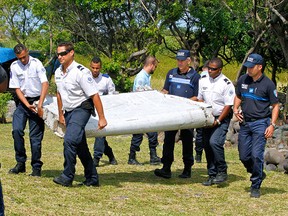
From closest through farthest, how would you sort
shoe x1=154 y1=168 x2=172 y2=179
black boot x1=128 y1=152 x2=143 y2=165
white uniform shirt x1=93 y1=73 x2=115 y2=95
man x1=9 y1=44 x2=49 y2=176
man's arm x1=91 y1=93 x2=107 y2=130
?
man's arm x1=91 y1=93 x2=107 y2=130 < man x1=9 y1=44 x2=49 y2=176 < shoe x1=154 y1=168 x2=172 y2=179 < white uniform shirt x1=93 y1=73 x2=115 y2=95 < black boot x1=128 y1=152 x2=143 y2=165

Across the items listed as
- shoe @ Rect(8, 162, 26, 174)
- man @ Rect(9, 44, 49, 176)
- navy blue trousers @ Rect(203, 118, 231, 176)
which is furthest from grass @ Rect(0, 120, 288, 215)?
man @ Rect(9, 44, 49, 176)

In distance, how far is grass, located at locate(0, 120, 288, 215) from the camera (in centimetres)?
757

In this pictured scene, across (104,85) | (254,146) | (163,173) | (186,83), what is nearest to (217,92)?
(186,83)

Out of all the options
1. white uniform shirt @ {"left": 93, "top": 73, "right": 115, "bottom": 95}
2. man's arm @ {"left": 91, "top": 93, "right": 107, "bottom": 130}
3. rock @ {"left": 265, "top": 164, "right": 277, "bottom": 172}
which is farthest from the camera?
rock @ {"left": 265, "top": 164, "right": 277, "bottom": 172}

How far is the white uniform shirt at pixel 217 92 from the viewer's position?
9297 millimetres

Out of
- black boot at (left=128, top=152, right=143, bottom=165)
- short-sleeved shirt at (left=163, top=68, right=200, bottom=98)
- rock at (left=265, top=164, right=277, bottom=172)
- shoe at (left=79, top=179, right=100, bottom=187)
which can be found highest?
short-sleeved shirt at (left=163, top=68, right=200, bottom=98)

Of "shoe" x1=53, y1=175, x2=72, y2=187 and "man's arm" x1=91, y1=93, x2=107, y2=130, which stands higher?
"man's arm" x1=91, y1=93, x2=107, y2=130

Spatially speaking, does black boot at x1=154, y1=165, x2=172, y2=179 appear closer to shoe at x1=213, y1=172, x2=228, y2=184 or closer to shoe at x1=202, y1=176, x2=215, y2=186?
shoe at x1=202, y1=176, x2=215, y2=186

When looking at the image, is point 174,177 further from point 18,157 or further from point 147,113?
point 18,157

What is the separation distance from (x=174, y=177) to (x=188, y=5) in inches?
605

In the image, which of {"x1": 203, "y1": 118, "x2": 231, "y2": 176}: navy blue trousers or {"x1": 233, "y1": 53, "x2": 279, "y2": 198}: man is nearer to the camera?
{"x1": 233, "y1": 53, "x2": 279, "y2": 198}: man

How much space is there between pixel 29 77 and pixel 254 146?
308cm

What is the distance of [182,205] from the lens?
8.13 m

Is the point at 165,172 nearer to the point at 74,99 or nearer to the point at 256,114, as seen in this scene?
the point at 256,114
